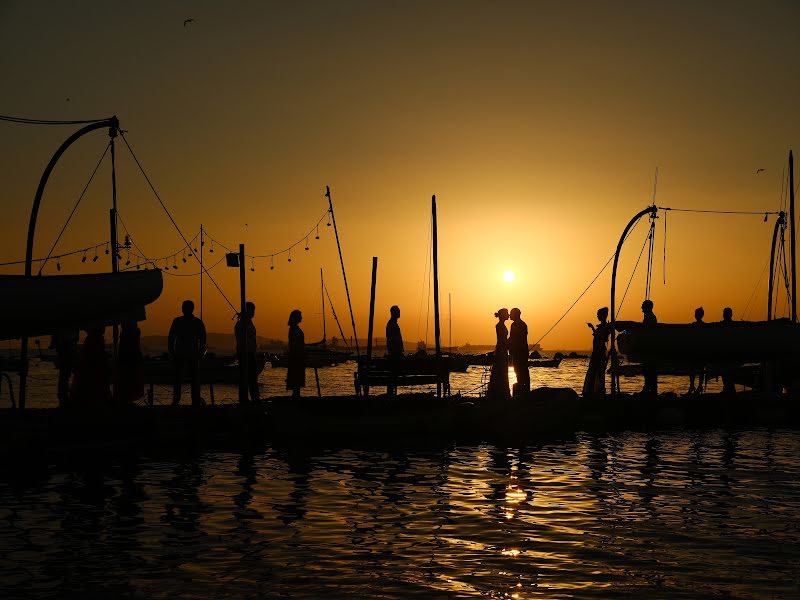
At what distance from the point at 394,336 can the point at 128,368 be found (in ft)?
24.5

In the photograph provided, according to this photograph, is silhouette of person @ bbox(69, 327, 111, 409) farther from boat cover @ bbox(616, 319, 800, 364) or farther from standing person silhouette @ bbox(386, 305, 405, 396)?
boat cover @ bbox(616, 319, 800, 364)

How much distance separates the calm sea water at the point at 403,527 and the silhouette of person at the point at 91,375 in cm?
198

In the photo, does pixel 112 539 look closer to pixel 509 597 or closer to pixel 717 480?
pixel 509 597

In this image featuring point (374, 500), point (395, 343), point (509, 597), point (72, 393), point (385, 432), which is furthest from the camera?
point (395, 343)

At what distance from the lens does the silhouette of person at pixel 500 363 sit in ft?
83.7

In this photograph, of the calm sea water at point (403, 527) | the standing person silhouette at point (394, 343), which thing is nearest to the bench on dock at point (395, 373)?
the standing person silhouette at point (394, 343)

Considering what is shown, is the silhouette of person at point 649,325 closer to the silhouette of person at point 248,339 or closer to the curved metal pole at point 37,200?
the silhouette of person at point 248,339

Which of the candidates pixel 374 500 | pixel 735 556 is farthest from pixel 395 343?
pixel 735 556

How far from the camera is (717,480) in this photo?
1878 cm

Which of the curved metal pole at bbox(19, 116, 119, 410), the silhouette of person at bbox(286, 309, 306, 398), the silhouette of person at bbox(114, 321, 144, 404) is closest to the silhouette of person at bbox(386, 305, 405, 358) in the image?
the silhouette of person at bbox(286, 309, 306, 398)

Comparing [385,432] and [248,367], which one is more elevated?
[248,367]

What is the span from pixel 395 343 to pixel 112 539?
14244 mm

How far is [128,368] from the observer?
2323cm

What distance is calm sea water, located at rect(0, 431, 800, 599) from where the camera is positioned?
35.4ft
